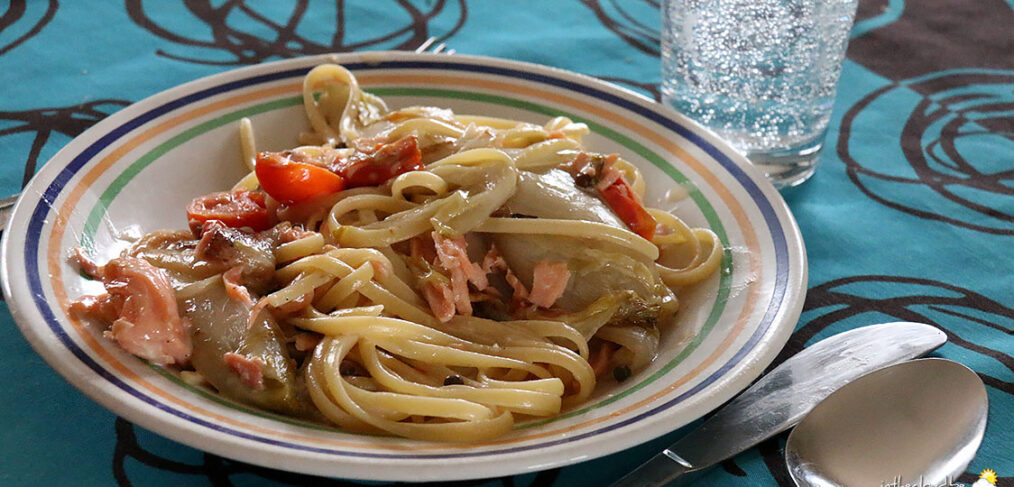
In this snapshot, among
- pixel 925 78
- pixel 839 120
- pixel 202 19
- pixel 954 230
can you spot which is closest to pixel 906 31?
pixel 925 78

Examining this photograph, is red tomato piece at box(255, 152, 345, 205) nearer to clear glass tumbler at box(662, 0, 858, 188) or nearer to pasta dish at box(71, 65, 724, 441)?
pasta dish at box(71, 65, 724, 441)

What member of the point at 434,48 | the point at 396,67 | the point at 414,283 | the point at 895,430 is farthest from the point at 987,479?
the point at 434,48

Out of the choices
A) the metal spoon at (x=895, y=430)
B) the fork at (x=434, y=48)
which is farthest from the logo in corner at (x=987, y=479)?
the fork at (x=434, y=48)

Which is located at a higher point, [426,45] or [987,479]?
[426,45]

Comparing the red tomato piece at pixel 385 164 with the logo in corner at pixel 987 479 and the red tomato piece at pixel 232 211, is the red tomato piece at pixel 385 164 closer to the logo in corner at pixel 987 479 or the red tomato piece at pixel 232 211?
the red tomato piece at pixel 232 211

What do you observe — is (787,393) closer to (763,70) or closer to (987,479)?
(987,479)
